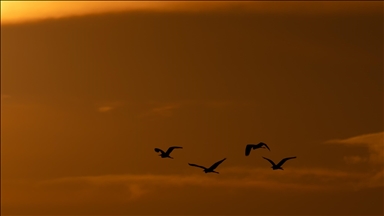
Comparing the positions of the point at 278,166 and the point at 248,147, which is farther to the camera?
the point at 278,166

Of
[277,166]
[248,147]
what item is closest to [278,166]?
[277,166]

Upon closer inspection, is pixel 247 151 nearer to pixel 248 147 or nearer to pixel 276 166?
pixel 248 147

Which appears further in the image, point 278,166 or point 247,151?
point 278,166

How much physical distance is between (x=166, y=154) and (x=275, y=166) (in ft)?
49.7

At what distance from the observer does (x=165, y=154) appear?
12088cm

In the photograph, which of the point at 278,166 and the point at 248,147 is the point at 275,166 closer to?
the point at 278,166

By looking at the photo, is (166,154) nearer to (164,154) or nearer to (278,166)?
(164,154)

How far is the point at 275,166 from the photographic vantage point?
413 ft

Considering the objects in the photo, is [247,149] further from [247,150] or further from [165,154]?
[165,154]

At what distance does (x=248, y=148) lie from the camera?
113812 millimetres

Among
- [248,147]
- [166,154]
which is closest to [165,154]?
[166,154]

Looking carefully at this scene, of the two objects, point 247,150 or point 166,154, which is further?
point 166,154

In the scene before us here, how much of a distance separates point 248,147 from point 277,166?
1264cm

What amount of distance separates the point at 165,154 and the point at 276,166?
15.4 meters
